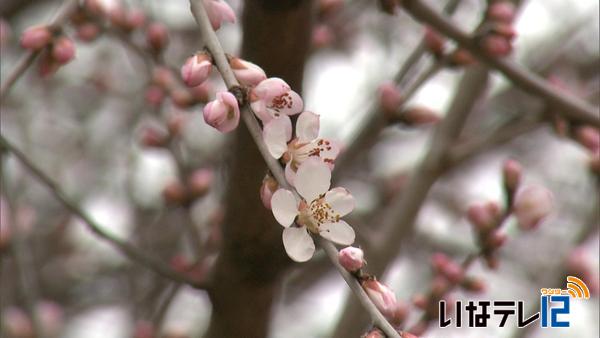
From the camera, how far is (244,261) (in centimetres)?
151

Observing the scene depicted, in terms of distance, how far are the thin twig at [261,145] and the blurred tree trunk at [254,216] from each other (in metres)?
0.43

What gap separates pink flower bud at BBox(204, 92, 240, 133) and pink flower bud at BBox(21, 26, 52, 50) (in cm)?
41

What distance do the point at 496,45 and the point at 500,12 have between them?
29cm

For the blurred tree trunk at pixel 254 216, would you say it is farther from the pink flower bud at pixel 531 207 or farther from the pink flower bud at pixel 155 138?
the pink flower bud at pixel 155 138

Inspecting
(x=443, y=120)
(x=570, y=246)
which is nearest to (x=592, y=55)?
(x=570, y=246)

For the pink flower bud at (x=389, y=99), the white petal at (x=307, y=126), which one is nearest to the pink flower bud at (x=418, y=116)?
the pink flower bud at (x=389, y=99)

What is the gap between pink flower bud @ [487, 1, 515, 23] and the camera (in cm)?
171

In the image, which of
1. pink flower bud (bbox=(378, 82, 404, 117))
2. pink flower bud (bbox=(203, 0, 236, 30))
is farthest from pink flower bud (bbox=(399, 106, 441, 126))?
pink flower bud (bbox=(203, 0, 236, 30))

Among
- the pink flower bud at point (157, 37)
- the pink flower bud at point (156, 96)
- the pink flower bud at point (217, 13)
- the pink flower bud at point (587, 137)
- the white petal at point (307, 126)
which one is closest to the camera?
the white petal at point (307, 126)

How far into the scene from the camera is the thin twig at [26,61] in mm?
1174

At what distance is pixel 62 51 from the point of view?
1259mm

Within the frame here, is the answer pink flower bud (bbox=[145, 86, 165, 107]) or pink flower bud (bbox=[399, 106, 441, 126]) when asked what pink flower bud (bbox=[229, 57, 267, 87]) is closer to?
pink flower bud (bbox=[399, 106, 441, 126])

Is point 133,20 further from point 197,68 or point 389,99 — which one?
point 197,68

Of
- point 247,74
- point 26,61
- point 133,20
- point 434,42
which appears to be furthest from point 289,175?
point 133,20
